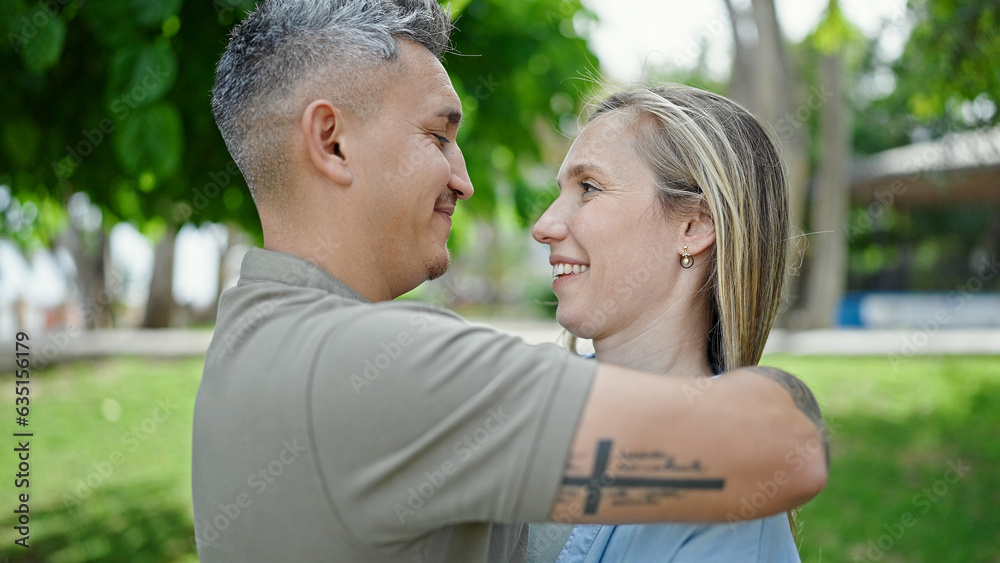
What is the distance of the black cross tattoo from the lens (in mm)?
1220

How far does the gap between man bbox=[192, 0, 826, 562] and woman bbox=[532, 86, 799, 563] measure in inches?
21.8

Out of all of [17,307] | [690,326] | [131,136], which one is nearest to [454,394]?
[690,326]

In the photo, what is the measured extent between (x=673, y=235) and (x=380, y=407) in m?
1.02

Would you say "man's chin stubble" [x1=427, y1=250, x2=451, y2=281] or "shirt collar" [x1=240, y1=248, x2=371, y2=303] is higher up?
"shirt collar" [x1=240, y1=248, x2=371, y2=303]

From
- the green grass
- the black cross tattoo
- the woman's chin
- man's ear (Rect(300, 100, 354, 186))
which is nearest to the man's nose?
man's ear (Rect(300, 100, 354, 186))

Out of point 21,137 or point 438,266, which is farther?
point 21,137

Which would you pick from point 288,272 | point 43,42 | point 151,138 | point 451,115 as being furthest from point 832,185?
point 288,272

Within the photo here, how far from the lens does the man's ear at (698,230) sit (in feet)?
6.46

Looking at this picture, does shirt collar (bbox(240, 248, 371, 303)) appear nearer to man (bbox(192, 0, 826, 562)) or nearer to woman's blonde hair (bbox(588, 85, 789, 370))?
man (bbox(192, 0, 826, 562))

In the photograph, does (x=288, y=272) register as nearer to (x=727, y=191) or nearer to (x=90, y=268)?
(x=727, y=191)

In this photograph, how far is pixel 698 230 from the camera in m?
1.98

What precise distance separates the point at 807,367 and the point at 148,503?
8.21 meters

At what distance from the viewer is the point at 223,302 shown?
5.26 ft

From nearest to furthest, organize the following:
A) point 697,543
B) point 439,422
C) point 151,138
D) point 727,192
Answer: point 439,422, point 697,543, point 727,192, point 151,138
